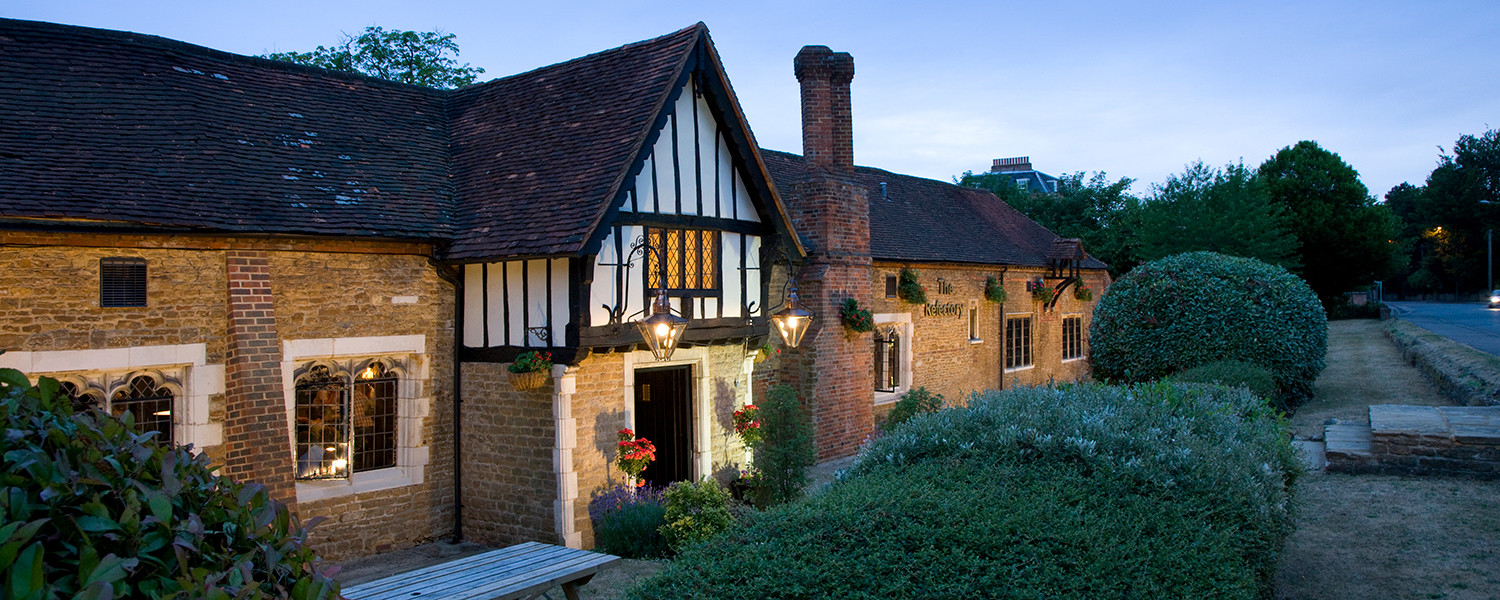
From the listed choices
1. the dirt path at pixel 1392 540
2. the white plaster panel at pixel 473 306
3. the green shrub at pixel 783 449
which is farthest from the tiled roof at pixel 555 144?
the dirt path at pixel 1392 540

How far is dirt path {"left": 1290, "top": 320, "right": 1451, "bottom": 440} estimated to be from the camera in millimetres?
14852

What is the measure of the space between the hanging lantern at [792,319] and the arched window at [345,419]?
477 centimetres

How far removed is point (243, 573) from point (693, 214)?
9091 millimetres

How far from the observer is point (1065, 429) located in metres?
6.25

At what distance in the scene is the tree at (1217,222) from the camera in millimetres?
30453

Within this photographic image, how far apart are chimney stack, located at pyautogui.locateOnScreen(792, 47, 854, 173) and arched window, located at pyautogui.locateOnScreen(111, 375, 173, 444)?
948 cm

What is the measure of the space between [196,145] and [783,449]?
23.5ft

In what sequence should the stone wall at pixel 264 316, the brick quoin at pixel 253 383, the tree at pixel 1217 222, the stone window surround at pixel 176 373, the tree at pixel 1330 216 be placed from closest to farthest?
Result: 1. the stone wall at pixel 264 316
2. the stone window surround at pixel 176 373
3. the brick quoin at pixel 253 383
4. the tree at pixel 1217 222
5. the tree at pixel 1330 216

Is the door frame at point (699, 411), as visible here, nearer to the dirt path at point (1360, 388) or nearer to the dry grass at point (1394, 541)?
the dry grass at point (1394, 541)

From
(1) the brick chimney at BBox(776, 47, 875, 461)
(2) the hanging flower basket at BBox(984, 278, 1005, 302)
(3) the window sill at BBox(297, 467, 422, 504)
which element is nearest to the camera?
(3) the window sill at BBox(297, 467, 422, 504)

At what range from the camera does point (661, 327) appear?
9.48 meters

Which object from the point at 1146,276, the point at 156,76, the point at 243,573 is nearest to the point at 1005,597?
the point at 243,573

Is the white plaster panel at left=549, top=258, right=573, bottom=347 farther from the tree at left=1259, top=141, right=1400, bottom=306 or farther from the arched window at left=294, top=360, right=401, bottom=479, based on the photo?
the tree at left=1259, top=141, right=1400, bottom=306

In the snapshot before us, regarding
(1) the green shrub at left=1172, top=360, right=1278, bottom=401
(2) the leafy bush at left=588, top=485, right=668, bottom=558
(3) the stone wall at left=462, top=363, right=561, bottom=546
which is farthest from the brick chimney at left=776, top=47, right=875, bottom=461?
(3) the stone wall at left=462, top=363, right=561, bottom=546
